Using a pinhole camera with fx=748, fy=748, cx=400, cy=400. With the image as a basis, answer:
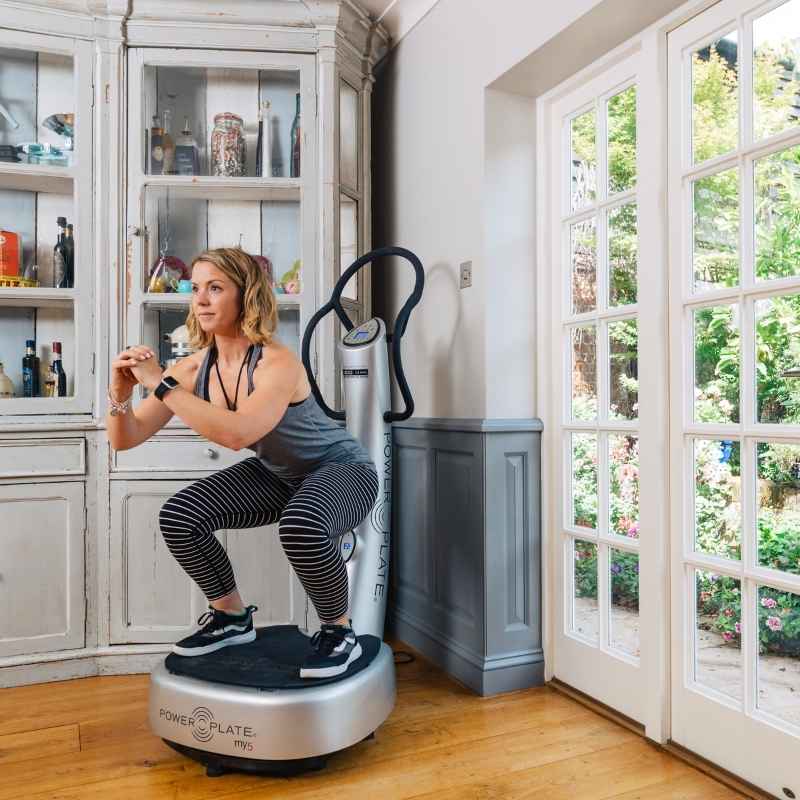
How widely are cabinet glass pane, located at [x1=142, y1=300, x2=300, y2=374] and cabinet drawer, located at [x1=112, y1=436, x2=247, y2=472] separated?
32cm

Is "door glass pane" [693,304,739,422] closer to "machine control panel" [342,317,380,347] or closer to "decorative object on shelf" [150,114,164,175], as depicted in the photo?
"machine control panel" [342,317,380,347]

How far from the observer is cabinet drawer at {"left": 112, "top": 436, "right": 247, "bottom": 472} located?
9.14ft

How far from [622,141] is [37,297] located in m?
2.14

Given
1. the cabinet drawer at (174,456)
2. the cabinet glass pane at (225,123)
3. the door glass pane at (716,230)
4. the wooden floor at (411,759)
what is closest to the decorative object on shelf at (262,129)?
the cabinet glass pane at (225,123)

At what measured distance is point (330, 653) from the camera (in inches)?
78.5

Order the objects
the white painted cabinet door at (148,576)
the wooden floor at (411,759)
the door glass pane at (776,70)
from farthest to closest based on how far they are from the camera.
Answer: the white painted cabinet door at (148,576) → the wooden floor at (411,759) → the door glass pane at (776,70)

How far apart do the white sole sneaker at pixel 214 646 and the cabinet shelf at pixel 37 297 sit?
141 centimetres

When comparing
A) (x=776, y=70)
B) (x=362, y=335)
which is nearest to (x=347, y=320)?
Result: (x=362, y=335)

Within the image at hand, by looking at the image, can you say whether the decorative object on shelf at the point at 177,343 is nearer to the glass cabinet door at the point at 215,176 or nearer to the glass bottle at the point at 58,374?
the glass cabinet door at the point at 215,176

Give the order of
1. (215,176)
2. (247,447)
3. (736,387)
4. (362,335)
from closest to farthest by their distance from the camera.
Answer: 1. (736,387)
2. (247,447)
3. (362,335)
4. (215,176)

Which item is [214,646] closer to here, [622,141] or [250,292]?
[250,292]

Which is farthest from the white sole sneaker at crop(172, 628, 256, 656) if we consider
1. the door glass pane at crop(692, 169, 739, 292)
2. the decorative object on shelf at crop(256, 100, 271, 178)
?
the decorative object on shelf at crop(256, 100, 271, 178)

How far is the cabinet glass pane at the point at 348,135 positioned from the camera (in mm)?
3061

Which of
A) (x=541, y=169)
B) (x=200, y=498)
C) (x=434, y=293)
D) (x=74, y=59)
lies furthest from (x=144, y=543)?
(x=541, y=169)
